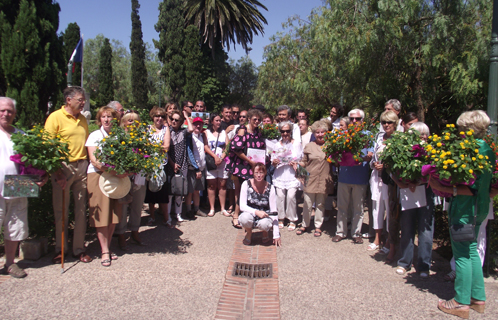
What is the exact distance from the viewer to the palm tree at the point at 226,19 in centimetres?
3055

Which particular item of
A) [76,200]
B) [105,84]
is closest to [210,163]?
[76,200]

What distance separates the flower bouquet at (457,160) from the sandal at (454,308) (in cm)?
120

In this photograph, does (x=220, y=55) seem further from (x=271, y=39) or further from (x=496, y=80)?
(x=496, y=80)

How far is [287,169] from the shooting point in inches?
249

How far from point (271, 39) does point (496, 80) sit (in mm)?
17917

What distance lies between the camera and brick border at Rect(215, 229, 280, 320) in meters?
3.60

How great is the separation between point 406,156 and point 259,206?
2345mm

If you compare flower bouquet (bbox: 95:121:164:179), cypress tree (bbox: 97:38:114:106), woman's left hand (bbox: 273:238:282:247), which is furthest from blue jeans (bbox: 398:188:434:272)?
cypress tree (bbox: 97:38:114:106)

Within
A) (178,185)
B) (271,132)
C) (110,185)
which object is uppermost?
(271,132)

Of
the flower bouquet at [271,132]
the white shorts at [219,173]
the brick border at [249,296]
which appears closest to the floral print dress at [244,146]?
the flower bouquet at [271,132]

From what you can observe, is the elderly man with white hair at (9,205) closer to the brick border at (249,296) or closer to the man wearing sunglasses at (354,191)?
the brick border at (249,296)

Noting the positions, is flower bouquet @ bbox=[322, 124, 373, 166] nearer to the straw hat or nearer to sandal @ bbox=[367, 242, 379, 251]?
sandal @ bbox=[367, 242, 379, 251]

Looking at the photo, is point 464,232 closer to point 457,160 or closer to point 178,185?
point 457,160

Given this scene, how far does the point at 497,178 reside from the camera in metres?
3.71
